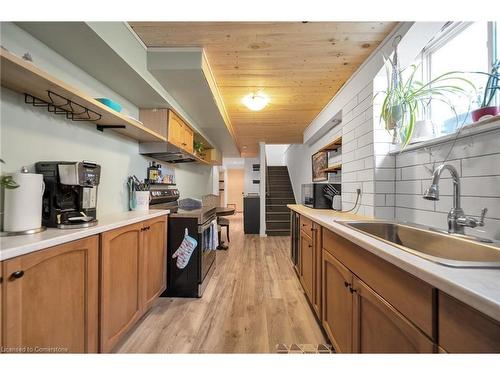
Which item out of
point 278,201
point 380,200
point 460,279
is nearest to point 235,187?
point 278,201

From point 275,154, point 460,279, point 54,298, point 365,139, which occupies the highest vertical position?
point 275,154

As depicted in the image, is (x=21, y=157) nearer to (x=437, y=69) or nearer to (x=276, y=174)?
(x=437, y=69)

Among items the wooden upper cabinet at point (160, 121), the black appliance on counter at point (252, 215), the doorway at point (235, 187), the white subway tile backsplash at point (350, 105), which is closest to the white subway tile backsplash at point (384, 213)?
the white subway tile backsplash at point (350, 105)

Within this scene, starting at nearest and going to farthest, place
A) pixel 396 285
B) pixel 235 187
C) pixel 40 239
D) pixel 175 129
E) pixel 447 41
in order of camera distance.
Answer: pixel 396 285, pixel 40 239, pixel 447 41, pixel 175 129, pixel 235 187

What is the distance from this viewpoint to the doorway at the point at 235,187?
989 cm

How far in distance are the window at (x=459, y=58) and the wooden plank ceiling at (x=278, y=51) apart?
1.32 feet

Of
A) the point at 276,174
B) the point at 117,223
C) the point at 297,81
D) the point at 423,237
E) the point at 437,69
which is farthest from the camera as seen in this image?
the point at 276,174

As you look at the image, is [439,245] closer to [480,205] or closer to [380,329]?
[480,205]

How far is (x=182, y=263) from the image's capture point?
210cm

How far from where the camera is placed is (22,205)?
3.26 feet

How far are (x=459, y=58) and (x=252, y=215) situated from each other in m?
4.54

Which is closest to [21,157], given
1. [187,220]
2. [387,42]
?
[187,220]

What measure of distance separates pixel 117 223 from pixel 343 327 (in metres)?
1.49
